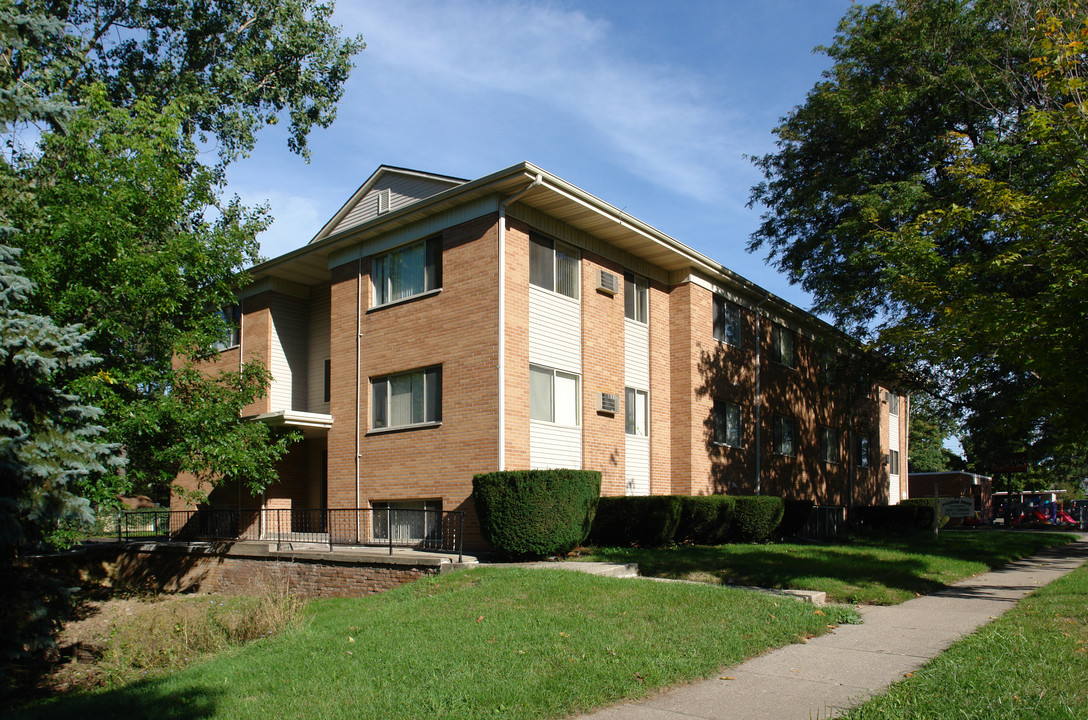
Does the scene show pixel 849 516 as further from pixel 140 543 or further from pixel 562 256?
pixel 140 543

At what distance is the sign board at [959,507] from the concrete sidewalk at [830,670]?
13.0m

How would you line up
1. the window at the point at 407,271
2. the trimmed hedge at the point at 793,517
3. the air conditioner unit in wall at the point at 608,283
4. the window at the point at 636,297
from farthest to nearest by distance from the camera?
the trimmed hedge at the point at 793,517
the window at the point at 636,297
the air conditioner unit in wall at the point at 608,283
the window at the point at 407,271

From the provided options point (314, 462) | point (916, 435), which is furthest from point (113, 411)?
point (916, 435)

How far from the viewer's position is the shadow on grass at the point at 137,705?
655cm

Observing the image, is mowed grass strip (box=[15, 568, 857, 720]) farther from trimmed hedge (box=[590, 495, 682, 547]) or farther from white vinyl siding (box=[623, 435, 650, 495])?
white vinyl siding (box=[623, 435, 650, 495])

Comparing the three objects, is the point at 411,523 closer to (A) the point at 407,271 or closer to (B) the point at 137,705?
(A) the point at 407,271

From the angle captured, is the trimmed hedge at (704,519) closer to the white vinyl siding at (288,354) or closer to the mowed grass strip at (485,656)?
the mowed grass strip at (485,656)

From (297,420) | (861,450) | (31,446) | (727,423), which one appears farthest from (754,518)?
(31,446)

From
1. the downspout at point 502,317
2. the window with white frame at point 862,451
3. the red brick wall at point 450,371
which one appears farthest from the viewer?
the window with white frame at point 862,451

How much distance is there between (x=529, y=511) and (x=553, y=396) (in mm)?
3941

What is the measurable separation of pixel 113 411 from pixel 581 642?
10.1 meters

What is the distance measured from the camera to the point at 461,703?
6.14 m

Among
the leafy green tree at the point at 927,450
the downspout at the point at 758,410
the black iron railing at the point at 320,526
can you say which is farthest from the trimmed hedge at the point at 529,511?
the leafy green tree at the point at 927,450

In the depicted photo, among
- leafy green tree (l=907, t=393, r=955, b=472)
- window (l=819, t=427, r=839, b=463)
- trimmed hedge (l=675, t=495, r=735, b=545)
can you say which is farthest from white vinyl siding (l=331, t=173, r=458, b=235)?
leafy green tree (l=907, t=393, r=955, b=472)
